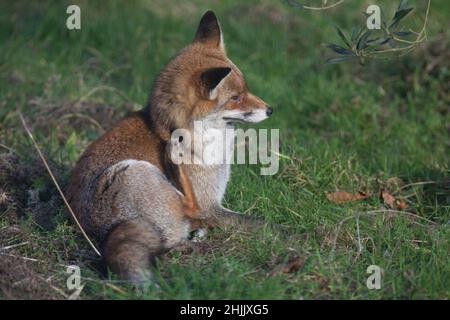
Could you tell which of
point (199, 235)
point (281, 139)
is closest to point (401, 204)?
point (281, 139)

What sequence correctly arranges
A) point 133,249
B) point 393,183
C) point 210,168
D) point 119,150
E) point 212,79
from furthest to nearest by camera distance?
point 393,183 → point 210,168 → point 119,150 → point 212,79 → point 133,249

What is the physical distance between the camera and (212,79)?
612 cm

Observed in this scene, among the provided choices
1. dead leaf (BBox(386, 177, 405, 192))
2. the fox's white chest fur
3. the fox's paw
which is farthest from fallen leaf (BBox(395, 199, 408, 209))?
the fox's paw

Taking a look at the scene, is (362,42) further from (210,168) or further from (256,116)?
(210,168)

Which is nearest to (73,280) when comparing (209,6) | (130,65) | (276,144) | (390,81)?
(276,144)

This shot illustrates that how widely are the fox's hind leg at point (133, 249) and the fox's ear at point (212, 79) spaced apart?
4.07 ft

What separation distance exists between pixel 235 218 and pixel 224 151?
661 millimetres

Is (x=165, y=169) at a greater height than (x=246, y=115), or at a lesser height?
lesser

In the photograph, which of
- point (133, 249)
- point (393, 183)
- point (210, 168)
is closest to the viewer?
point (133, 249)

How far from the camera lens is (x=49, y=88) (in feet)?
29.9

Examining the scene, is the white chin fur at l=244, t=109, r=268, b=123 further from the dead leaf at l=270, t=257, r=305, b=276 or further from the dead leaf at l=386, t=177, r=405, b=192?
the dead leaf at l=386, t=177, r=405, b=192

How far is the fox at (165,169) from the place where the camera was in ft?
19.3

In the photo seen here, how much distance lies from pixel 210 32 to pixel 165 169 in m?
1.49

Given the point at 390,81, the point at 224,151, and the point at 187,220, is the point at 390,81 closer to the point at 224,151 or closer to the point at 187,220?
the point at 224,151
